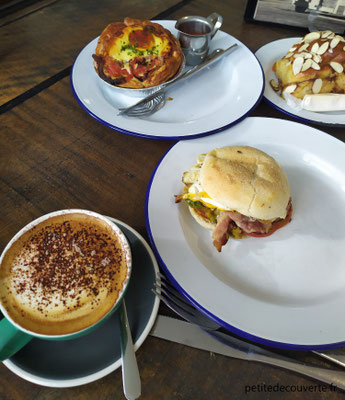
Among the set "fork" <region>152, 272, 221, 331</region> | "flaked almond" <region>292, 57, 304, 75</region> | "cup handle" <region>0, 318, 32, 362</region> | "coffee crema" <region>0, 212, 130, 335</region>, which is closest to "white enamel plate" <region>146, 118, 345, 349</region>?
"fork" <region>152, 272, 221, 331</region>

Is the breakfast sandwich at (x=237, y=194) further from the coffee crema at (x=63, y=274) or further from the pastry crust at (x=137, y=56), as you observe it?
the pastry crust at (x=137, y=56)

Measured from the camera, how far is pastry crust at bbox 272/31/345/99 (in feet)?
4.74

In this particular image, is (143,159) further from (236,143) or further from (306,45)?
(306,45)

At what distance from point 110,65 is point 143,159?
536 mm

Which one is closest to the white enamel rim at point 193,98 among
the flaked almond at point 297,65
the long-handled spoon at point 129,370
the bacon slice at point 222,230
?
the flaked almond at point 297,65

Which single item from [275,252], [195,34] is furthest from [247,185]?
[195,34]

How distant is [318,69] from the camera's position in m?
1.44

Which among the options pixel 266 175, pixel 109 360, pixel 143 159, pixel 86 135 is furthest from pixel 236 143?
pixel 109 360

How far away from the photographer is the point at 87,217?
86 centimetres

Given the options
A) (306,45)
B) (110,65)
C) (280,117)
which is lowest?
(280,117)

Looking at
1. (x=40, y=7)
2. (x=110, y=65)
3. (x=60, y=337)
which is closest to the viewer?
Answer: (x=60, y=337)

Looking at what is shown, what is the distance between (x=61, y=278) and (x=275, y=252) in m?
0.74

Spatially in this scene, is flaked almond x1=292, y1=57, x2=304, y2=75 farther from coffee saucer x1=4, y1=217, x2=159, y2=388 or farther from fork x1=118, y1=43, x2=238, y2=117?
coffee saucer x1=4, y1=217, x2=159, y2=388

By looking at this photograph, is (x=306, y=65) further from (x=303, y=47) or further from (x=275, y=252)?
(x=275, y=252)
